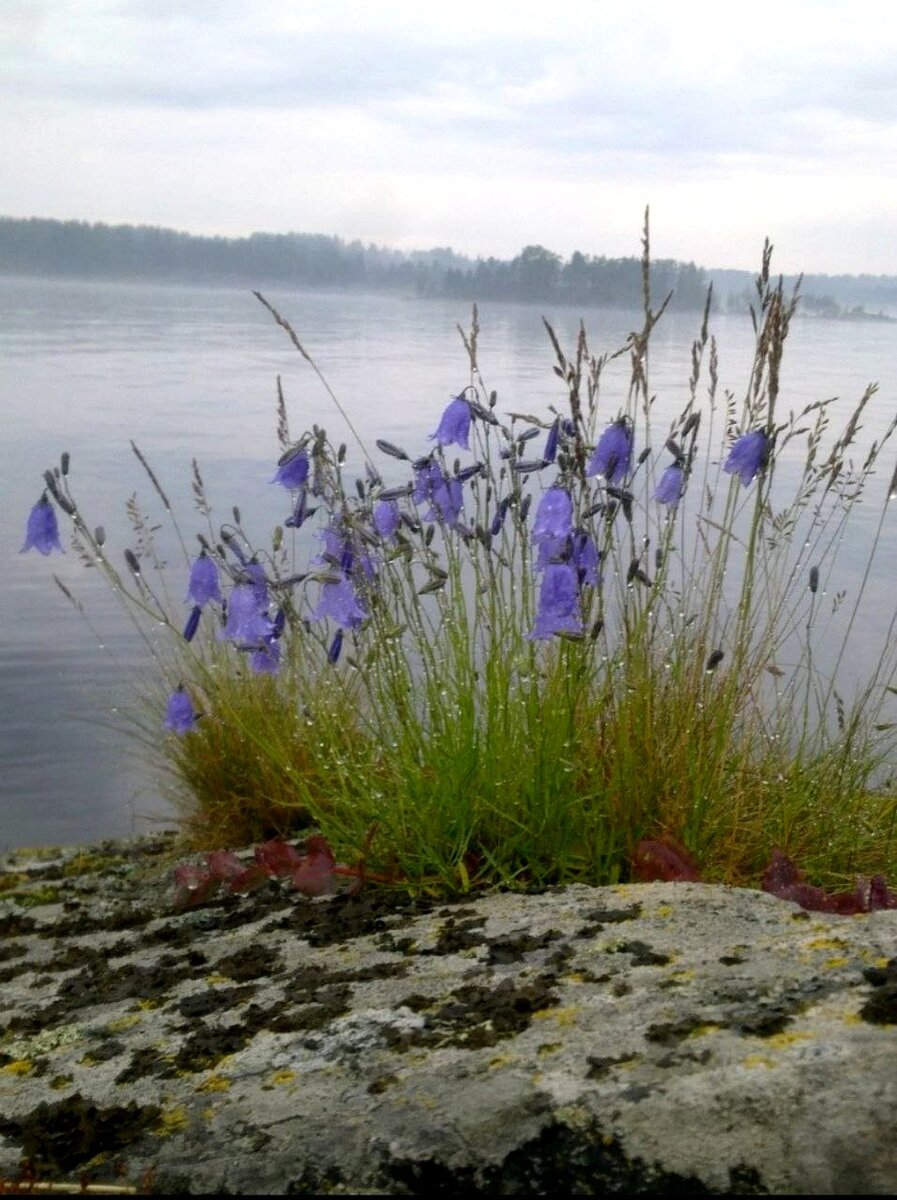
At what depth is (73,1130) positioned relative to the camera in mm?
1829

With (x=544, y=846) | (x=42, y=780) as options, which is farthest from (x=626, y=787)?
(x=42, y=780)

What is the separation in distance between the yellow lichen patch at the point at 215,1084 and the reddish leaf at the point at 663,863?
4.36 ft

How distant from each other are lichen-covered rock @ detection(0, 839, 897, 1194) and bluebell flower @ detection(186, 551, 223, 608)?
1.43m

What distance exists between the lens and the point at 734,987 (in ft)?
6.20

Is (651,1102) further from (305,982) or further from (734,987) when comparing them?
(305,982)

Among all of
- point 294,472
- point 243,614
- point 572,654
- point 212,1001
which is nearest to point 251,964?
point 212,1001

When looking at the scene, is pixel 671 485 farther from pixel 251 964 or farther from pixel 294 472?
pixel 251 964

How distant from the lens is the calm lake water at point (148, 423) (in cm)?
658

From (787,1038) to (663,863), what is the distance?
1.31m

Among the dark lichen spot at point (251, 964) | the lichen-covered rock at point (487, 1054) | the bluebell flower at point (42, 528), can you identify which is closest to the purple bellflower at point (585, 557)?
the lichen-covered rock at point (487, 1054)

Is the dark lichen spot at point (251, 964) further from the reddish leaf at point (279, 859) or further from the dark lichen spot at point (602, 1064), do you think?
the dark lichen spot at point (602, 1064)

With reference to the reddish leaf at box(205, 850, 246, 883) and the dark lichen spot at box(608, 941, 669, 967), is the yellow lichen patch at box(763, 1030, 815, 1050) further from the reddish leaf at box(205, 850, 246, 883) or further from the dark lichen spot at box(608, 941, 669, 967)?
the reddish leaf at box(205, 850, 246, 883)

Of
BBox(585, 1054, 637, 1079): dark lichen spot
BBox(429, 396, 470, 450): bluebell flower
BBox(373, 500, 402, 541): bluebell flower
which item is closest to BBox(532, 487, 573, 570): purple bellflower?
BBox(429, 396, 470, 450): bluebell flower

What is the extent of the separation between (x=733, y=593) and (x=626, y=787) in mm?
3001
